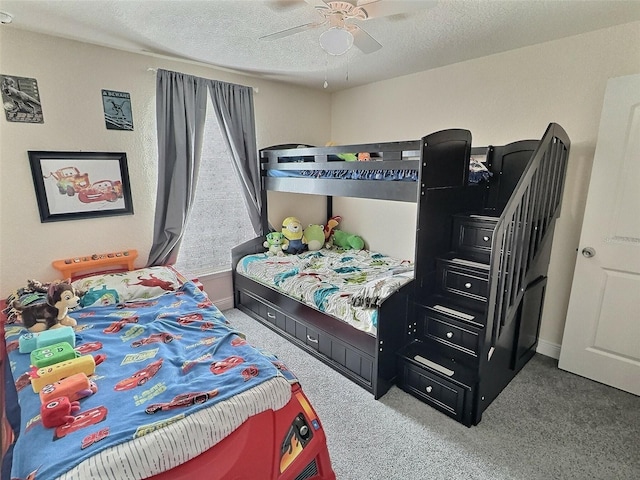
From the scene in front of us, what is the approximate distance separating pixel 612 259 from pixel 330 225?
2.59m

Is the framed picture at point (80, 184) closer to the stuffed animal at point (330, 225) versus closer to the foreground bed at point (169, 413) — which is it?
the foreground bed at point (169, 413)

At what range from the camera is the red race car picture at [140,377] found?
4.96 feet

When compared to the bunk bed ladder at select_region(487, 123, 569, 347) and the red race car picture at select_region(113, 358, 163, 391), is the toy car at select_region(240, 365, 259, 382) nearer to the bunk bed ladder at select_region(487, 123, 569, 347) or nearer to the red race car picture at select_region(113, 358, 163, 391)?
the red race car picture at select_region(113, 358, 163, 391)

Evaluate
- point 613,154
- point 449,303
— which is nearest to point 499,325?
point 449,303

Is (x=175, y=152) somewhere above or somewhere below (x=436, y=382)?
above

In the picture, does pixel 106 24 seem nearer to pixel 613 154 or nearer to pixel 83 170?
pixel 83 170

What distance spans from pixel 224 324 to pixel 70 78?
2.13 meters

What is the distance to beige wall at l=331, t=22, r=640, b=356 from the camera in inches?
89.0

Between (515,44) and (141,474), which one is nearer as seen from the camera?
(141,474)

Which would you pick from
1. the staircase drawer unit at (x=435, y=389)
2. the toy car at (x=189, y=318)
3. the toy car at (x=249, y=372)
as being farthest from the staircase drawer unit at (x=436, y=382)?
the toy car at (x=189, y=318)

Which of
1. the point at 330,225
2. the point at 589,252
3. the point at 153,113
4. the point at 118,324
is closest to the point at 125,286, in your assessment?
the point at 118,324

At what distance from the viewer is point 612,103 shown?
211 cm

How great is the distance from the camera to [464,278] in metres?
2.26

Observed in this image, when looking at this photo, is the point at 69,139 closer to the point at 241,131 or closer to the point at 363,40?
the point at 241,131
